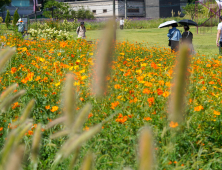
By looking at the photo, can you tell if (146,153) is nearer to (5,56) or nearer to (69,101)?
(69,101)

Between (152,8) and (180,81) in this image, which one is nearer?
(180,81)

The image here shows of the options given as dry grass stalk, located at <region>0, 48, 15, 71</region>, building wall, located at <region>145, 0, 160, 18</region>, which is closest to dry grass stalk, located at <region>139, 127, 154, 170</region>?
dry grass stalk, located at <region>0, 48, 15, 71</region>

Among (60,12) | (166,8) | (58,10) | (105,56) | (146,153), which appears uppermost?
(166,8)

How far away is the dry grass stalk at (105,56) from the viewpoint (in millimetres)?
582

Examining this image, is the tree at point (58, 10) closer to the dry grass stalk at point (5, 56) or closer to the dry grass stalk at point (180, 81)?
the dry grass stalk at point (5, 56)

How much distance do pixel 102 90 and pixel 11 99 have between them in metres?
0.36

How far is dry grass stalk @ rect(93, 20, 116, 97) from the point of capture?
58cm

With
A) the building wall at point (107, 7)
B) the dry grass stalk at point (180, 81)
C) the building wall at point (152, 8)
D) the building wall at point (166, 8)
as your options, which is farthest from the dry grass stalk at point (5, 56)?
the building wall at point (166, 8)

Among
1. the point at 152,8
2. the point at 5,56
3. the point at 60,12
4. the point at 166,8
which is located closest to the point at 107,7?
the point at 152,8

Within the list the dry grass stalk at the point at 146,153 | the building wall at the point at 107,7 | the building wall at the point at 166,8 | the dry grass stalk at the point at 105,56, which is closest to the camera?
the dry grass stalk at the point at 146,153

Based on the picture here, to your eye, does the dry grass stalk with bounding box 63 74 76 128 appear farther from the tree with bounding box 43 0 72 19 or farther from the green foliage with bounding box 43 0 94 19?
the tree with bounding box 43 0 72 19

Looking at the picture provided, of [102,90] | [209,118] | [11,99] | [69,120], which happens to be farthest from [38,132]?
[209,118]

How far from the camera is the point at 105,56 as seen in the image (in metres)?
0.65

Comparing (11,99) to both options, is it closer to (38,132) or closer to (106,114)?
(38,132)
